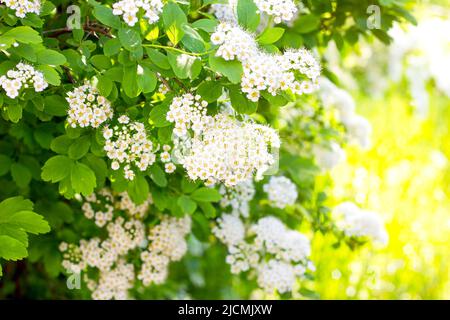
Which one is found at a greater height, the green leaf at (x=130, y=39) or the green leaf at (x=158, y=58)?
the green leaf at (x=130, y=39)

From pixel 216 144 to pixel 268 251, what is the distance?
2.53 ft

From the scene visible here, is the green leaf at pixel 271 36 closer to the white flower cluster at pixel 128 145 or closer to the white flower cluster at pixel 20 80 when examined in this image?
the white flower cluster at pixel 128 145

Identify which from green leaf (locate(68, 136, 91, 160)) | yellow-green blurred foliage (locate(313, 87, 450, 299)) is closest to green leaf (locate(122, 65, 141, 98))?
green leaf (locate(68, 136, 91, 160))

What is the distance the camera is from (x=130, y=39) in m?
1.39

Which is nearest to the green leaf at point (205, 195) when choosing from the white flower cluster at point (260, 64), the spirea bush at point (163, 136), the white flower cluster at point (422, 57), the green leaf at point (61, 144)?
the spirea bush at point (163, 136)

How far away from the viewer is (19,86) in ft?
4.60

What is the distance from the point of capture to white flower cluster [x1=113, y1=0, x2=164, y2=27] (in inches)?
53.1

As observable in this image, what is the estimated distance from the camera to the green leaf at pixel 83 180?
1610 millimetres

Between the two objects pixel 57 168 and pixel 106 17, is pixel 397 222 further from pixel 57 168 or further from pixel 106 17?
pixel 106 17

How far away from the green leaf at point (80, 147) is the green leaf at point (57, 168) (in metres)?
0.02

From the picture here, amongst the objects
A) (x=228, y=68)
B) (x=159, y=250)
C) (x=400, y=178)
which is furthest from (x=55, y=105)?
(x=400, y=178)

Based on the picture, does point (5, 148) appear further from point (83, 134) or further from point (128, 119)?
point (128, 119)
